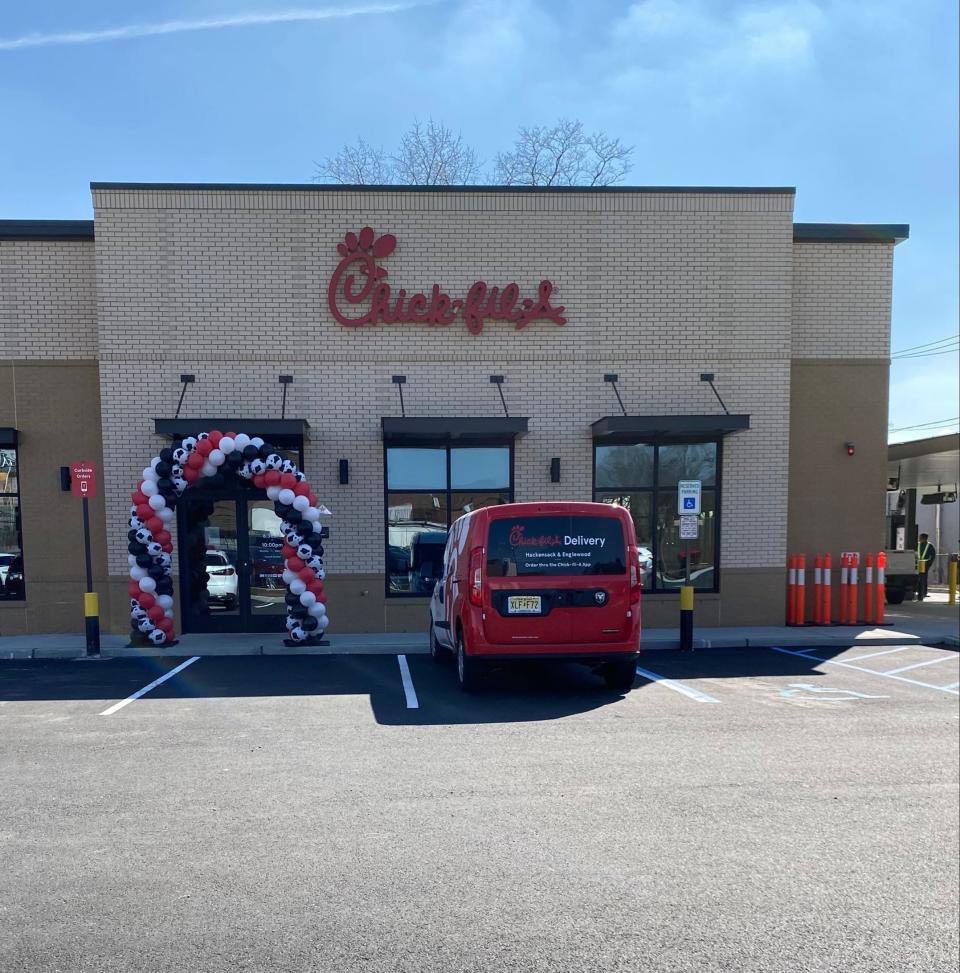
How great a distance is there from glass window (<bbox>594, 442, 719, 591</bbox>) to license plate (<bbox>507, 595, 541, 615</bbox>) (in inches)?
219

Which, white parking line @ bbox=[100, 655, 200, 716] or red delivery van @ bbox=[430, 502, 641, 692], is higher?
red delivery van @ bbox=[430, 502, 641, 692]

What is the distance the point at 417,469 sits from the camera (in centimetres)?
1285

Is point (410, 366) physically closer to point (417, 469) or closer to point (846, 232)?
point (417, 469)

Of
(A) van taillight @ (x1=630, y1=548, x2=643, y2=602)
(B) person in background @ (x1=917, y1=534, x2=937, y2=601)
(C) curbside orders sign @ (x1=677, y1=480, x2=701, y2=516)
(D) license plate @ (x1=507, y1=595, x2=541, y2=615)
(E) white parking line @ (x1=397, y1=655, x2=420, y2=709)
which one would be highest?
(C) curbside orders sign @ (x1=677, y1=480, x2=701, y2=516)

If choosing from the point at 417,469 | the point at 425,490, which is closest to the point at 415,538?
the point at 425,490

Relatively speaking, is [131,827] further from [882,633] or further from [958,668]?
[882,633]

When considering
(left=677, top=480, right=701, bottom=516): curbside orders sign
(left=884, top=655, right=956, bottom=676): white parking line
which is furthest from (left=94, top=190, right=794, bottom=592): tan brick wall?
(left=884, top=655, right=956, bottom=676): white parking line

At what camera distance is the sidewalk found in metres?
11.0

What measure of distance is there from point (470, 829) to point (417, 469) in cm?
873

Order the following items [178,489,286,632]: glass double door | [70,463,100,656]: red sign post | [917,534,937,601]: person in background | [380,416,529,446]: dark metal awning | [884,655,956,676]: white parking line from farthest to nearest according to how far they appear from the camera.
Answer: [917,534,937,601]: person in background < [178,489,286,632]: glass double door < [380,416,529,446]: dark metal awning < [70,463,100,656]: red sign post < [884,655,956,676]: white parking line

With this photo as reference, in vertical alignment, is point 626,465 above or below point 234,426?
below

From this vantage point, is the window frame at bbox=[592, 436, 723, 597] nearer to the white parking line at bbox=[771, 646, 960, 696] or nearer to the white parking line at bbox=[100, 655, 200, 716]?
the white parking line at bbox=[771, 646, 960, 696]

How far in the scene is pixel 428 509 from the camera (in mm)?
12875

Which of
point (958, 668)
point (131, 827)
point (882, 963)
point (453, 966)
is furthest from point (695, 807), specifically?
point (958, 668)
